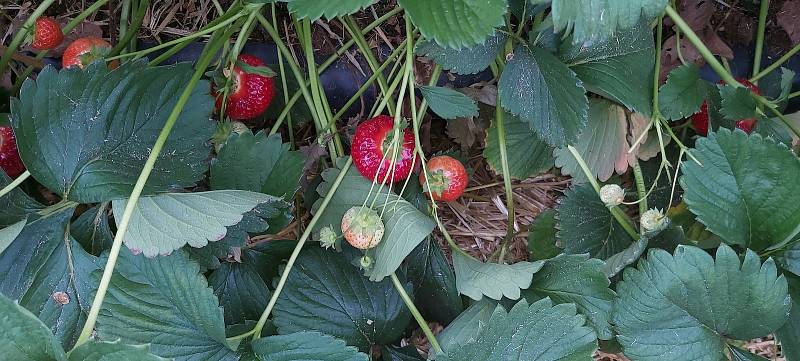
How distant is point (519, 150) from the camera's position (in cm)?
103

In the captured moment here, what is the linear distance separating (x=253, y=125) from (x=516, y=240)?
18.8 inches

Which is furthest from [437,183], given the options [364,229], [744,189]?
[744,189]

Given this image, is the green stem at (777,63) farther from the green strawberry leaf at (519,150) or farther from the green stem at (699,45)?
the green strawberry leaf at (519,150)

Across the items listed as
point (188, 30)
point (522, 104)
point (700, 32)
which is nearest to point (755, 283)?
point (522, 104)

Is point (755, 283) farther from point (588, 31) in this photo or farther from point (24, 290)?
point (24, 290)

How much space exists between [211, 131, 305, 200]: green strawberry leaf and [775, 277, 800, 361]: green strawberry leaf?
2.04 feet

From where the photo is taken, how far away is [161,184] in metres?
0.77

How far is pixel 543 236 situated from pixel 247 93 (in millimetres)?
496

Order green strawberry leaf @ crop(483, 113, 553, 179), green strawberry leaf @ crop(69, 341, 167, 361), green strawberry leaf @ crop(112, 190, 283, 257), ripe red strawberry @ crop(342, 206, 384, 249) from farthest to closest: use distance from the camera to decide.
Answer: green strawberry leaf @ crop(483, 113, 553, 179) < ripe red strawberry @ crop(342, 206, 384, 249) < green strawberry leaf @ crop(112, 190, 283, 257) < green strawberry leaf @ crop(69, 341, 167, 361)

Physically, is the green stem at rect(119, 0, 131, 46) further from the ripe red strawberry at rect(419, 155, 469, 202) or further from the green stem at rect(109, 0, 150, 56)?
the ripe red strawberry at rect(419, 155, 469, 202)

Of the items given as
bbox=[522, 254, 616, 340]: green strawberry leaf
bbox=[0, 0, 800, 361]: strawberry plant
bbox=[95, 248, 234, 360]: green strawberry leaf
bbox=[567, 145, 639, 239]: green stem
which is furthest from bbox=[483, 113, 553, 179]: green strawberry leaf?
bbox=[95, 248, 234, 360]: green strawberry leaf

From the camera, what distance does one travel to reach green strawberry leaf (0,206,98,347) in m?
0.80

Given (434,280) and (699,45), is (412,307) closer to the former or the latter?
(434,280)

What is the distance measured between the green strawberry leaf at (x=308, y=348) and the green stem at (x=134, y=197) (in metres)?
0.19
